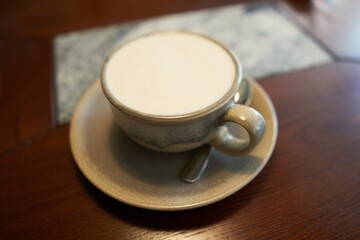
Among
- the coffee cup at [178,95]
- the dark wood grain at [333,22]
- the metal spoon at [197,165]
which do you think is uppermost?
the coffee cup at [178,95]

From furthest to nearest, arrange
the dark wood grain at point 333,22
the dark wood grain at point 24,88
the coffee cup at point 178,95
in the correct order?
the dark wood grain at point 333,22 → the dark wood grain at point 24,88 → the coffee cup at point 178,95

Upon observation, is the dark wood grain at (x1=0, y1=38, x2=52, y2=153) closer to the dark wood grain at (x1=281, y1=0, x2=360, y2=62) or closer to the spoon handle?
the spoon handle

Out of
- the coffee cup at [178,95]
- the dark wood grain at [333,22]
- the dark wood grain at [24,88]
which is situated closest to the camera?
the coffee cup at [178,95]

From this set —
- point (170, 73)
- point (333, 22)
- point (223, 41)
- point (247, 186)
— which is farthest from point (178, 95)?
point (333, 22)

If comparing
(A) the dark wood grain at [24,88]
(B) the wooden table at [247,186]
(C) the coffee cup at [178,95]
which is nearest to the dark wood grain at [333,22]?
(B) the wooden table at [247,186]

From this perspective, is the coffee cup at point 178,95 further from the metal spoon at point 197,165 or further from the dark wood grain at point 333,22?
the dark wood grain at point 333,22

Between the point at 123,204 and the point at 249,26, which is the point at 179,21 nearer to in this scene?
the point at 249,26

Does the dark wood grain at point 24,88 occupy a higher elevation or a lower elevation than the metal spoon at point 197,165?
lower

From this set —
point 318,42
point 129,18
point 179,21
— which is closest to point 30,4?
point 129,18
